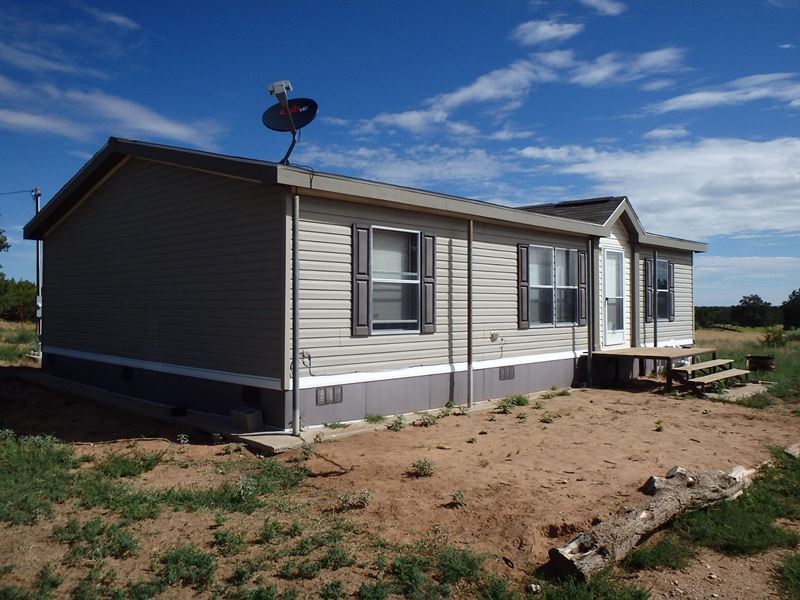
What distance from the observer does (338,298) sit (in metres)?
8.49

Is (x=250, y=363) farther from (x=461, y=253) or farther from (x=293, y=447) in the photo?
(x=461, y=253)

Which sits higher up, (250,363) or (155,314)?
(155,314)

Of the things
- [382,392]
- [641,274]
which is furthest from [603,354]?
[382,392]

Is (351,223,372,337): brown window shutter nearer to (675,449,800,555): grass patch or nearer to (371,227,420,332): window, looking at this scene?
(371,227,420,332): window

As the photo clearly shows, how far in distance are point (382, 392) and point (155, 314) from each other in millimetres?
3954


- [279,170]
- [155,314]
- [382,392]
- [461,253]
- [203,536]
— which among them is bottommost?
[203,536]

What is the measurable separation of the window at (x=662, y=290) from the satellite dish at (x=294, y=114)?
418 inches

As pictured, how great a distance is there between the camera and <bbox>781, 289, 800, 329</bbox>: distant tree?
45.2m

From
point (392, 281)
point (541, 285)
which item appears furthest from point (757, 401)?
point (392, 281)

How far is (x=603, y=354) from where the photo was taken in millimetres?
13188

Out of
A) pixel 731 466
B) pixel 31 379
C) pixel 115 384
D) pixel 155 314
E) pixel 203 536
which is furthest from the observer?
pixel 31 379

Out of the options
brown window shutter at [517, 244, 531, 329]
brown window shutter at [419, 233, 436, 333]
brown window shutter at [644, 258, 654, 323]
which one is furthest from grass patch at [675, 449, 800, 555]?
brown window shutter at [644, 258, 654, 323]

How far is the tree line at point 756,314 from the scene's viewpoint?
4553 centimetres

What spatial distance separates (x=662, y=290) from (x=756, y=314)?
3855 cm
